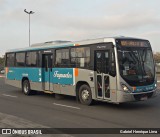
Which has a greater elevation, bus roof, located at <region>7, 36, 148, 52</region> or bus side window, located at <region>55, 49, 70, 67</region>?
bus roof, located at <region>7, 36, 148, 52</region>

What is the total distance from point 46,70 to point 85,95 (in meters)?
3.70

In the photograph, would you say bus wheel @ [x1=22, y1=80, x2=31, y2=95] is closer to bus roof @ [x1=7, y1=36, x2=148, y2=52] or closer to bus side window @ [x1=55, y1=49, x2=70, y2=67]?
bus roof @ [x1=7, y1=36, x2=148, y2=52]

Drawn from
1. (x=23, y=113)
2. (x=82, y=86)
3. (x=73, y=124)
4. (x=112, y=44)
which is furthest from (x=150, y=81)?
(x=23, y=113)

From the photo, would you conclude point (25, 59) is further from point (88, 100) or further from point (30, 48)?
point (88, 100)

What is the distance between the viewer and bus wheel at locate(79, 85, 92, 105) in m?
12.8

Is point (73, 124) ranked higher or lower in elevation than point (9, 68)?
lower

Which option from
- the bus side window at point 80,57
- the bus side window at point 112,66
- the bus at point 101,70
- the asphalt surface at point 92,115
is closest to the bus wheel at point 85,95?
the bus at point 101,70

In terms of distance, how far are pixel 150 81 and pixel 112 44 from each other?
223 cm

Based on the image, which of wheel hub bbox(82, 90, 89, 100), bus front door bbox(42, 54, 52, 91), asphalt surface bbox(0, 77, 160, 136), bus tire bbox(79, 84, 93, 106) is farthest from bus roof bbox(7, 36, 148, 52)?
asphalt surface bbox(0, 77, 160, 136)

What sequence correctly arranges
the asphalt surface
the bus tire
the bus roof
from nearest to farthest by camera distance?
the asphalt surface < the bus roof < the bus tire

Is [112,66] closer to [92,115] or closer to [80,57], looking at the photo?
[92,115]

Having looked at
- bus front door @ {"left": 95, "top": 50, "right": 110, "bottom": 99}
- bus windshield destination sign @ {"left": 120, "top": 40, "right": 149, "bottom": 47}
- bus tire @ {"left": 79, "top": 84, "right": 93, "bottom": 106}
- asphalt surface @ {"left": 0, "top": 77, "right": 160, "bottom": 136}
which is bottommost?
asphalt surface @ {"left": 0, "top": 77, "right": 160, "bottom": 136}

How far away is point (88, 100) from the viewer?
12.9 meters

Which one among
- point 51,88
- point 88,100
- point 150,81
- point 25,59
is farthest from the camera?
point 25,59
